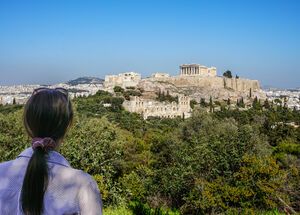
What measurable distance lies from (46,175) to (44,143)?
116 millimetres

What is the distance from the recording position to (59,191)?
1.31 m

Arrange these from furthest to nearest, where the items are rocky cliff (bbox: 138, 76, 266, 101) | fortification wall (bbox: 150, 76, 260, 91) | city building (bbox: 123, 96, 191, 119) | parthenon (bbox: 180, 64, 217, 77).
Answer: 1. parthenon (bbox: 180, 64, 217, 77)
2. fortification wall (bbox: 150, 76, 260, 91)
3. rocky cliff (bbox: 138, 76, 266, 101)
4. city building (bbox: 123, 96, 191, 119)

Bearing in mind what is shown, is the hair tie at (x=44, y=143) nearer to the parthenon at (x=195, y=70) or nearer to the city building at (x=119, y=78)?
the city building at (x=119, y=78)

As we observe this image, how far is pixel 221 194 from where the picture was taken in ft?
34.6

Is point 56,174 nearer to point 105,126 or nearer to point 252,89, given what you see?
point 105,126

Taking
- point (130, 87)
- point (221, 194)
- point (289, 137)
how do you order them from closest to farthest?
point (221, 194)
point (289, 137)
point (130, 87)

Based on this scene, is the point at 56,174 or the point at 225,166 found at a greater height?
the point at 56,174

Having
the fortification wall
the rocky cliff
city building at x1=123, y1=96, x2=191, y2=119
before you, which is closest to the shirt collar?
city building at x1=123, y1=96, x2=191, y2=119

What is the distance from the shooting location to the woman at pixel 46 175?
1289 millimetres

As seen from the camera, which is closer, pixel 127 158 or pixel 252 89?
pixel 127 158

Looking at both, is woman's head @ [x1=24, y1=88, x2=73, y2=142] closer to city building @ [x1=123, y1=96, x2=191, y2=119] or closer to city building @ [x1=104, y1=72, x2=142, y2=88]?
city building @ [x1=123, y1=96, x2=191, y2=119]

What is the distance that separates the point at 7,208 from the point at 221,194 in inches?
383

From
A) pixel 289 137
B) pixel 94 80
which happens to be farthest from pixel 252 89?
pixel 94 80

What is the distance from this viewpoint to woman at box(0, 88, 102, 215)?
4.23 feet
